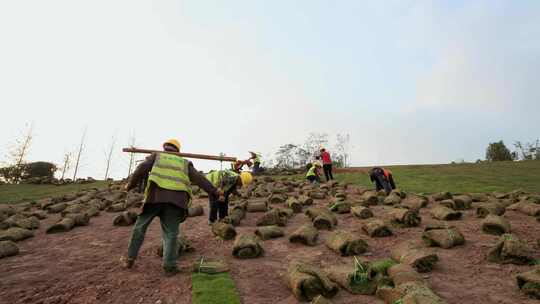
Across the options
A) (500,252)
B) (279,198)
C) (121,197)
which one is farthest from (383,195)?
(121,197)

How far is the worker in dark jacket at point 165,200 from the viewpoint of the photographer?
4.72 meters

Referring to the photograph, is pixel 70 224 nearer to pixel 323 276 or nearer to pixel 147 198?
pixel 147 198

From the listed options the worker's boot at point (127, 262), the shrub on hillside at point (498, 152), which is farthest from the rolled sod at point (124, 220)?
the shrub on hillside at point (498, 152)

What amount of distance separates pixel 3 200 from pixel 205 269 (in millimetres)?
15827

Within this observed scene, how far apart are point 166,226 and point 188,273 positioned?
743 mm

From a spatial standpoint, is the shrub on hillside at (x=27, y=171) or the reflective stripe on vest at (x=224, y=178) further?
the shrub on hillside at (x=27, y=171)

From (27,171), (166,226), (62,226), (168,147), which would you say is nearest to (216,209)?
(168,147)

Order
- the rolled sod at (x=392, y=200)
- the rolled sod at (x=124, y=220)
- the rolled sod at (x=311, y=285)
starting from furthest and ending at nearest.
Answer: the rolled sod at (x=392, y=200), the rolled sod at (x=124, y=220), the rolled sod at (x=311, y=285)

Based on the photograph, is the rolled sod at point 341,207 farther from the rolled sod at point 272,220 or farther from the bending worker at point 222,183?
the bending worker at point 222,183

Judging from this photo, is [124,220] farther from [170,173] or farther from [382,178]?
[382,178]

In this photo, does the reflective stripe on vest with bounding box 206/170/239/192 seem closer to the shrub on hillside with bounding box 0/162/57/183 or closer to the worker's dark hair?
the worker's dark hair

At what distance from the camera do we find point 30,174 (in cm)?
3019

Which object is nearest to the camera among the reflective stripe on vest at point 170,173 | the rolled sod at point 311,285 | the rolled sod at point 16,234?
the rolled sod at point 311,285

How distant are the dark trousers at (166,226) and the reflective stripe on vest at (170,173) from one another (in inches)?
10.0
